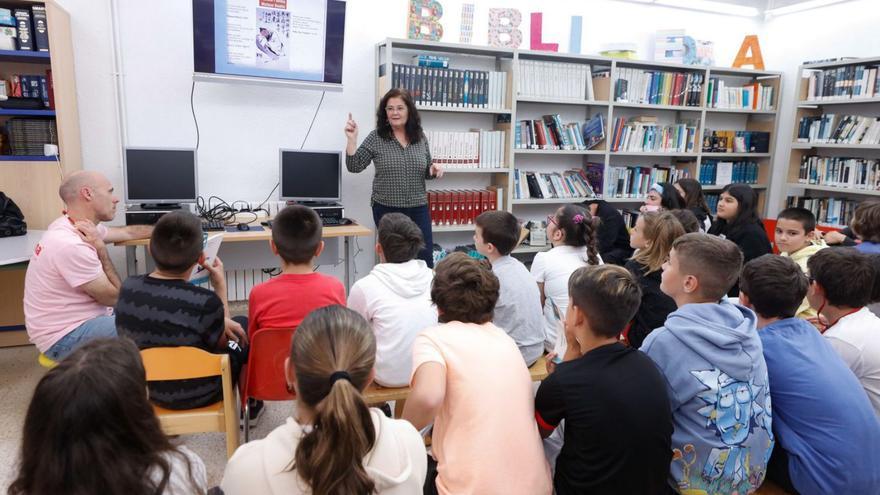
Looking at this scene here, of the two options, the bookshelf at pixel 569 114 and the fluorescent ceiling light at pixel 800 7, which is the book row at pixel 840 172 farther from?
the fluorescent ceiling light at pixel 800 7

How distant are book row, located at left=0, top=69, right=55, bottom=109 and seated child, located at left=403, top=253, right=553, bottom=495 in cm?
312

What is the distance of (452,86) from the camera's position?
4137 mm

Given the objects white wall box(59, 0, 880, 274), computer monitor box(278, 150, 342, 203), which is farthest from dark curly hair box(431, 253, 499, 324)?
white wall box(59, 0, 880, 274)

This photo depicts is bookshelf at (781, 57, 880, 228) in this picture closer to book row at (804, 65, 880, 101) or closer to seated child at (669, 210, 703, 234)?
book row at (804, 65, 880, 101)

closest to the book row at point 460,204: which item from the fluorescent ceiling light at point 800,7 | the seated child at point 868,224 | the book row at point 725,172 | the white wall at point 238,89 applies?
the white wall at point 238,89

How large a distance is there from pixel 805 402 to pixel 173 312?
177cm

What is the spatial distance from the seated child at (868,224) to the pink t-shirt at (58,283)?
3.39 metres

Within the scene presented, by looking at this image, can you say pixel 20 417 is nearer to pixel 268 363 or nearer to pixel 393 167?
pixel 268 363

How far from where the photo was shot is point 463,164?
14.1ft

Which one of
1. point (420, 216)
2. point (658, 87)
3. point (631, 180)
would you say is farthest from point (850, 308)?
point (658, 87)

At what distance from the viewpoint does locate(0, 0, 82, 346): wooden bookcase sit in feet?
10.3

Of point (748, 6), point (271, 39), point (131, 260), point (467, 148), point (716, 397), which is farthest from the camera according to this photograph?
point (748, 6)

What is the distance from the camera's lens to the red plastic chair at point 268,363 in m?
1.74

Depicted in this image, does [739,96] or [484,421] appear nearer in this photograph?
[484,421]
